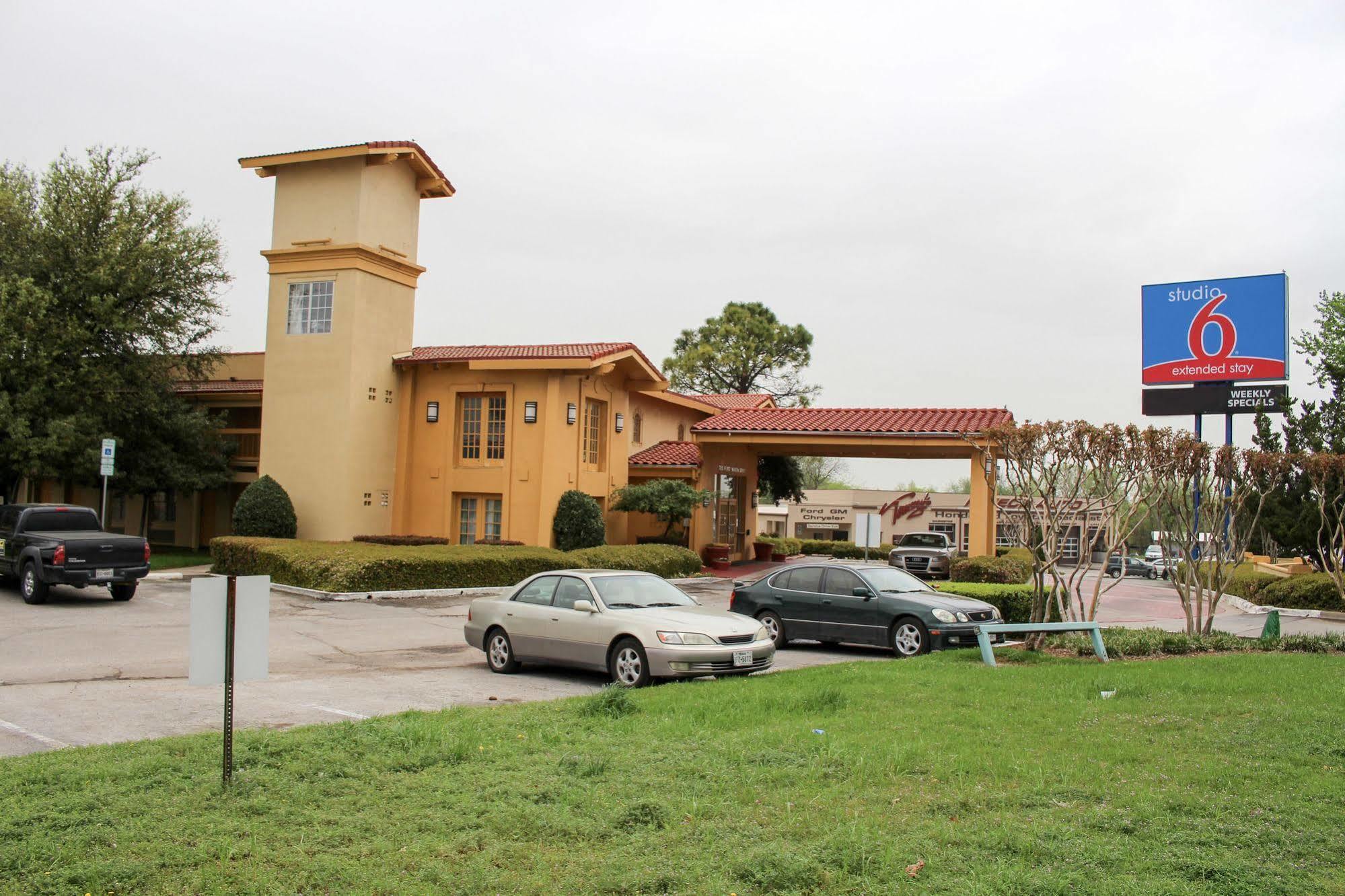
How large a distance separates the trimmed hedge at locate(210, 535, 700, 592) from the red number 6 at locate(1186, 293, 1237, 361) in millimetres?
18282

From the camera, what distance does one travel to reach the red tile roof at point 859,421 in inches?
1139

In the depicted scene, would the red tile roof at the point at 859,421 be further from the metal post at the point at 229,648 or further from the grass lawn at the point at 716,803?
the metal post at the point at 229,648

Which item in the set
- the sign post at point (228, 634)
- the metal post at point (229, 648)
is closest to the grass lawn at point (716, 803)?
the metal post at point (229, 648)

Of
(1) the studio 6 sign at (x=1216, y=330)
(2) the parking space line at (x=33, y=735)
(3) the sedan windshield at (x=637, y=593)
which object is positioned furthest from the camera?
(1) the studio 6 sign at (x=1216, y=330)

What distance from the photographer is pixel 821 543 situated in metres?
52.3

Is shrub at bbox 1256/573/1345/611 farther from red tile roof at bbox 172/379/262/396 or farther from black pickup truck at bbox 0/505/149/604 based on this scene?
red tile roof at bbox 172/379/262/396

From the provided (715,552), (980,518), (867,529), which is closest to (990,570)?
(867,529)

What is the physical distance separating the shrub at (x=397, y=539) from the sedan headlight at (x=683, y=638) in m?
16.0

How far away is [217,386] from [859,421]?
19634 millimetres

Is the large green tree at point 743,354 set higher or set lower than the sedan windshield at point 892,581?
higher

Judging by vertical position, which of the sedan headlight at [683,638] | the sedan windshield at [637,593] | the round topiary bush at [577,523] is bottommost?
the sedan headlight at [683,638]

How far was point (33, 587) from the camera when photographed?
1836 cm

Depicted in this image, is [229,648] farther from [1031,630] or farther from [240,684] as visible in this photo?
[1031,630]

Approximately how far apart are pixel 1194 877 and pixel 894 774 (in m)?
2.02
